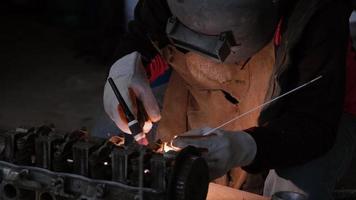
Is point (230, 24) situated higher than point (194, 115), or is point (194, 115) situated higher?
point (230, 24)

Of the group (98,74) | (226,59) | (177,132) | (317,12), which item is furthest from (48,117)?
(317,12)

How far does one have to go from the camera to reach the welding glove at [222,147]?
1337 millimetres

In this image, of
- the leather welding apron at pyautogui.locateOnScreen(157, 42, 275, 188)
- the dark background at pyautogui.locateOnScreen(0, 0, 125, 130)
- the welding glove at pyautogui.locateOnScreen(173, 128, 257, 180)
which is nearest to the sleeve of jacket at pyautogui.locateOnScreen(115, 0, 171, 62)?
the leather welding apron at pyautogui.locateOnScreen(157, 42, 275, 188)

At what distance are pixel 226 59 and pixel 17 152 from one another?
1.94ft

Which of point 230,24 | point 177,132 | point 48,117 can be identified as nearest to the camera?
point 230,24

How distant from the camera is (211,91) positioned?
1.87 meters

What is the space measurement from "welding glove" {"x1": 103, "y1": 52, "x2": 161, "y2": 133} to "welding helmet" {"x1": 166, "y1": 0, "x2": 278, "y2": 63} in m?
0.18

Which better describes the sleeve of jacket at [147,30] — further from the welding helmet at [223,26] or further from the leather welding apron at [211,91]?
the welding helmet at [223,26]

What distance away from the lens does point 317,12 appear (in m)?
1.52

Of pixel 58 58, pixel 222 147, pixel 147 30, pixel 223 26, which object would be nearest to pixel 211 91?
pixel 147 30

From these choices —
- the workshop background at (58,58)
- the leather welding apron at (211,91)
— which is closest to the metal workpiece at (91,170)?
the leather welding apron at (211,91)

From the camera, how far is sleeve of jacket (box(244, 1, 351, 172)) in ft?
4.88

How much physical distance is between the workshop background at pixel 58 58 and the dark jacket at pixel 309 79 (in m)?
1.08

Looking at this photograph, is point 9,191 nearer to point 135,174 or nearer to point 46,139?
point 46,139
